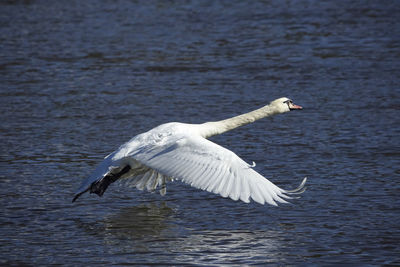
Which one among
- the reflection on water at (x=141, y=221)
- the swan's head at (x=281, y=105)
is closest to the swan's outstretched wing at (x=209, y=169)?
the reflection on water at (x=141, y=221)

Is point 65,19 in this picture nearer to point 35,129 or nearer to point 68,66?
point 68,66

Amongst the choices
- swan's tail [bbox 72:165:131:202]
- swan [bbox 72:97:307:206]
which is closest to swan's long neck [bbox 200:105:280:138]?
swan [bbox 72:97:307:206]

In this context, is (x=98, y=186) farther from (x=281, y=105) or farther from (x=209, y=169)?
(x=281, y=105)

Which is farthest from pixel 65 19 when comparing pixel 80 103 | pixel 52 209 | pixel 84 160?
pixel 52 209

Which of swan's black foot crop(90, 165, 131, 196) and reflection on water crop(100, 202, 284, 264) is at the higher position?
swan's black foot crop(90, 165, 131, 196)

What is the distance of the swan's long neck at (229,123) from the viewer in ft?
25.1

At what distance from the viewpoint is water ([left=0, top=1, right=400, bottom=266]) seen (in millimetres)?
6285

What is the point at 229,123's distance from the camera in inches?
310

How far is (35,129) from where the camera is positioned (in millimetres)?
9906

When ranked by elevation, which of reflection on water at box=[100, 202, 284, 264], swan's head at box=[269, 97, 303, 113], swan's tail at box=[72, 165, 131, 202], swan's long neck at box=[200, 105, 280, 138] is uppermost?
swan's head at box=[269, 97, 303, 113]

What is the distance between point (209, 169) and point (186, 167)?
23 cm

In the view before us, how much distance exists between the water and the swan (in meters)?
0.28

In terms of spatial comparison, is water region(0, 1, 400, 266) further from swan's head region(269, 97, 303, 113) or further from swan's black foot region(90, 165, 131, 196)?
swan's head region(269, 97, 303, 113)

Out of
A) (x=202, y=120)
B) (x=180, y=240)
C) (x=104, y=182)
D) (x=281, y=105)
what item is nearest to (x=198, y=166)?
(x=180, y=240)
